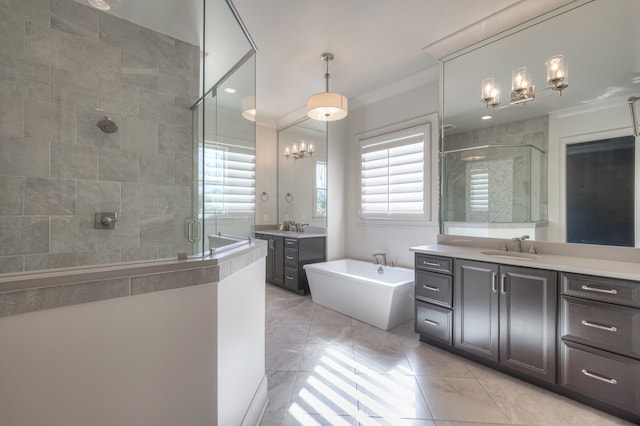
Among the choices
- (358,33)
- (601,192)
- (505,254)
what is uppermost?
(358,33)

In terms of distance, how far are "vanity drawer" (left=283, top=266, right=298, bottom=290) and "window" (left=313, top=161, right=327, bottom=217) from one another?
0.93m

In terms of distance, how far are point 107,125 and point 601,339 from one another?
3873 millimetres

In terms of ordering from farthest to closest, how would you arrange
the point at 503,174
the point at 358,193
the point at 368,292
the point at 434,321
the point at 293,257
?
the point at 358,193 < the point at 293,257 < the point at 368,292 < the point at 503,174 < the point at 434,321

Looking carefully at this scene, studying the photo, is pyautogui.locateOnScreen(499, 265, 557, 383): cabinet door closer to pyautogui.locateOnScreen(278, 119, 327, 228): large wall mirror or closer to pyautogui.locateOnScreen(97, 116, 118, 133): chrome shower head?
pyautogui.locateOnScreen(278, 119, 327, 228): large wall mirror

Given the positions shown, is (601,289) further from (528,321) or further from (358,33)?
(358,33)

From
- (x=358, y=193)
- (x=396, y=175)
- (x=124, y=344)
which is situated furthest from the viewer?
(x=358, y=193)

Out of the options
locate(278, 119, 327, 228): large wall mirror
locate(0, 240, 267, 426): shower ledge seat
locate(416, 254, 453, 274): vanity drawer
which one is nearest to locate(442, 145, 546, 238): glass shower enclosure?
locate(416, 254, 453, 274): vanity drawer

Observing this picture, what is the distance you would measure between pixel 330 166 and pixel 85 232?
2960 millimetres

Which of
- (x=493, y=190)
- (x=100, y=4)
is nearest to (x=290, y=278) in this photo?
(x=493, y=190)

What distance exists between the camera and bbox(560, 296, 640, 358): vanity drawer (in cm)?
157

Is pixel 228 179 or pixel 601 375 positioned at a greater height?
pixel 228 179

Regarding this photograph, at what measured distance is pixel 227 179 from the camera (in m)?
2.34

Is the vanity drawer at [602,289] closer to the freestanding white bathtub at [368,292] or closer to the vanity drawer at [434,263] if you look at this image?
the vanity drawer at [434,263]

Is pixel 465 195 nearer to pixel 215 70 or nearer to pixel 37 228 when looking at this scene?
pixel 215 70
